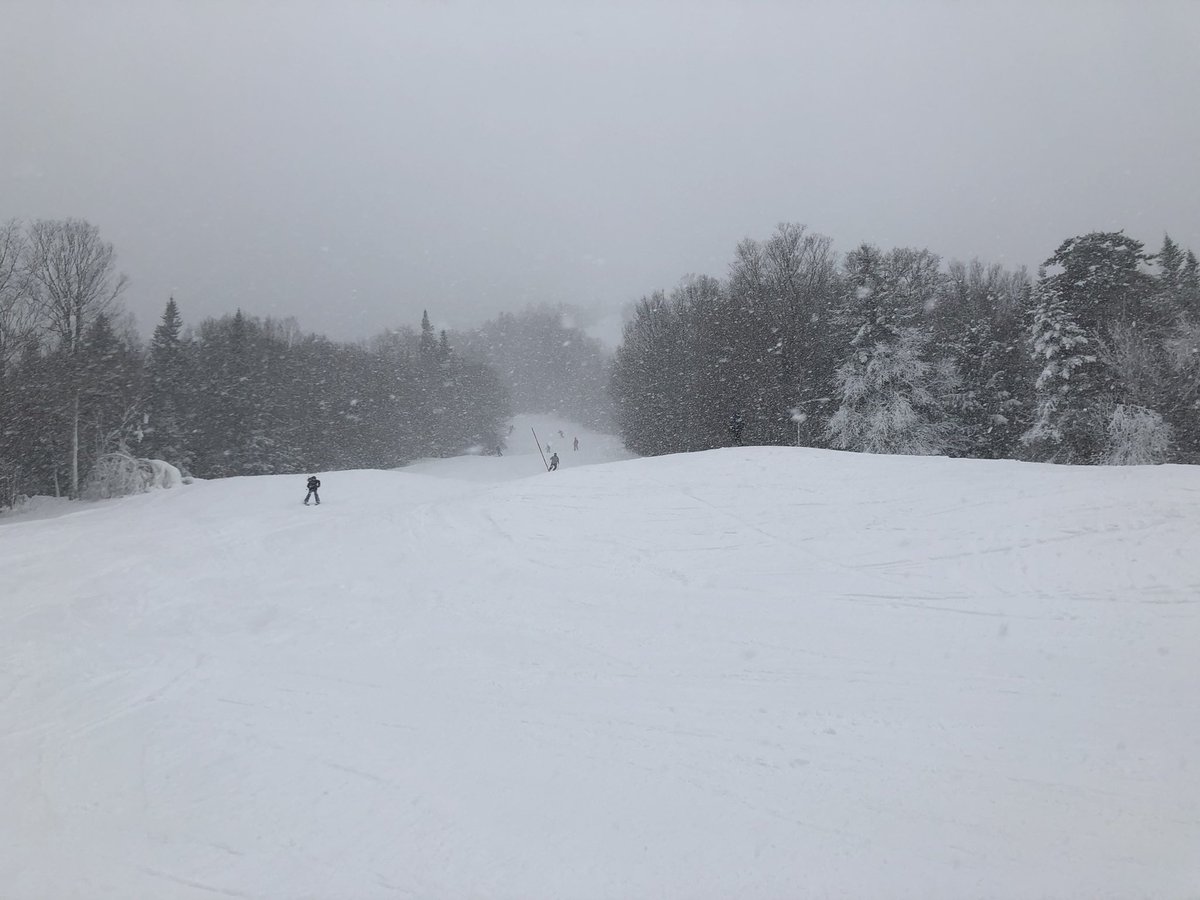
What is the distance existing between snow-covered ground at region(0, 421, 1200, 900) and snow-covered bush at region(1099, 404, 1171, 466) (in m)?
11.0

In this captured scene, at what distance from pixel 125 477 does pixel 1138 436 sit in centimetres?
3864

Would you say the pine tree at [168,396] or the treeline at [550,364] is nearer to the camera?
the pine tree at [168,396]

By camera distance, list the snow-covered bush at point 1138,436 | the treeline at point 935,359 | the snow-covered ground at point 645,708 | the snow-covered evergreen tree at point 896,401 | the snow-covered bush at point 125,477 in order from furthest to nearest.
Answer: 1. the snow-covered evergreen tree at point 896,401
2. the snow-covered bush at point 125,477
3. the treeline at point 935,359
4. the snow-covered bush at point 1138,436
5. the snow-covered ground at point 645,708

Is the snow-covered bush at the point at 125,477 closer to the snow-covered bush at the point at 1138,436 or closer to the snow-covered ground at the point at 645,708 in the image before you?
the snow-covered ground at the point at 645,708

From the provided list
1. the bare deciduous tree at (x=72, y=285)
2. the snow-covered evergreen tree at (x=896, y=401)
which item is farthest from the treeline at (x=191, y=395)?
the snow-covered evergreen tree at (x=896, y=401)

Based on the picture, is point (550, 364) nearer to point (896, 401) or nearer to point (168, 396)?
point (168, 396)

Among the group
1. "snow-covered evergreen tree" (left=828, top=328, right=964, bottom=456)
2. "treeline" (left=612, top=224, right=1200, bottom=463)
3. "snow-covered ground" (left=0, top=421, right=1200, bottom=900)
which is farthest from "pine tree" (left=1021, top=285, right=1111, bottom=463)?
"snow-covered ground" (left=0, top=421, right=1200, bottom=900)

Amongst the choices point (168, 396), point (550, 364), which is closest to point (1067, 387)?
point (168, 396)

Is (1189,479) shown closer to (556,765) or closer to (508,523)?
(556,765)

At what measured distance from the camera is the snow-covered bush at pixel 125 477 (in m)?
23.1

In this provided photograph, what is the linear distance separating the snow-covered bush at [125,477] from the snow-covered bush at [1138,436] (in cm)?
3640

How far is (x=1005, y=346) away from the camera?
2753 centimetres

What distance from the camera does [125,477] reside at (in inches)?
911

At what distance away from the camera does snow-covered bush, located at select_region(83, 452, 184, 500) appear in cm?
2311
